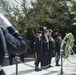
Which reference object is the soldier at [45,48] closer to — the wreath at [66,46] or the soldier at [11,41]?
the wreath at [66,46]

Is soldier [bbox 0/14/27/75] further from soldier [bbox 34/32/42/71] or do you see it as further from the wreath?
the wreath

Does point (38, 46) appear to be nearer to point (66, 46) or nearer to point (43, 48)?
point (43, 48)

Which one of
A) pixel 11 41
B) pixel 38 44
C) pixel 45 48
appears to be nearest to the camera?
pixel 11 41

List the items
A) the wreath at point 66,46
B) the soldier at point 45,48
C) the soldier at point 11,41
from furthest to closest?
1. the soldier at point 45,48
2. the wreath at point 66,46
3. the soldier at point 11,41

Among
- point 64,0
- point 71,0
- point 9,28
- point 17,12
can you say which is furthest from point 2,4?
point 9,28

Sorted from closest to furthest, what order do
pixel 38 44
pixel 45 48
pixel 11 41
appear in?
pixel 11 41, pixel 38 44, pixel 45 48

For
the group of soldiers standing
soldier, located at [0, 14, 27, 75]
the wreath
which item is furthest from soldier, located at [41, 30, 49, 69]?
soldier, located at [0, 14, 27, 75]

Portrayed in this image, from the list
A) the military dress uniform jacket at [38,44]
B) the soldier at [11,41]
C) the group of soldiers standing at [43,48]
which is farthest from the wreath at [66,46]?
the soldier at [11,41]

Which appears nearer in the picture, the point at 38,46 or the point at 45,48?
the point at 38,46

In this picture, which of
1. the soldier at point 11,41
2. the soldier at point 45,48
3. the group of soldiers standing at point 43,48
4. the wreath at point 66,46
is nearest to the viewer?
the soldier at point 11,41

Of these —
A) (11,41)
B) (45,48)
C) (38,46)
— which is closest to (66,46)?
(45,48)

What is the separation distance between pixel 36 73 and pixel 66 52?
1.37 m

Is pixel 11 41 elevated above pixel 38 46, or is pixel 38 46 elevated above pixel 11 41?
pixel 11 41

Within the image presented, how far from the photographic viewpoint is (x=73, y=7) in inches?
1043
